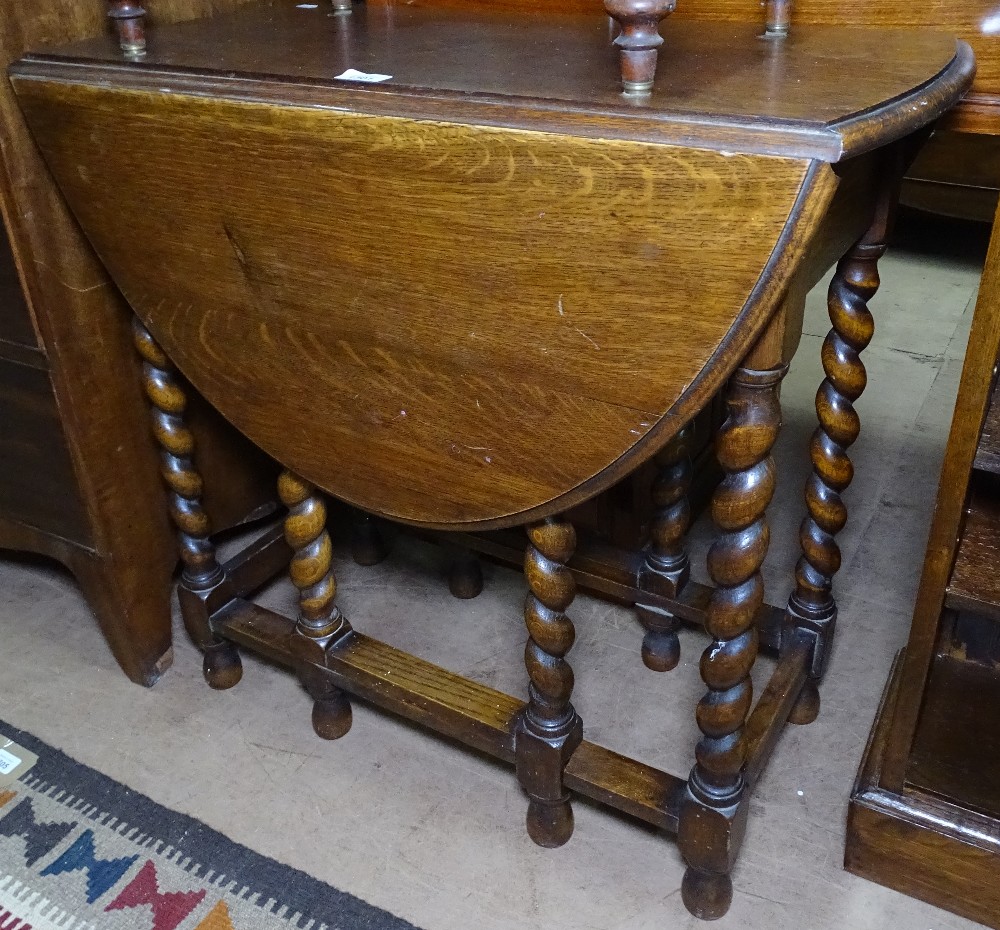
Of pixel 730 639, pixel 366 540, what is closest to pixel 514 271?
pixel 730 639

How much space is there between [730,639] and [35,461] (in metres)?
0.96

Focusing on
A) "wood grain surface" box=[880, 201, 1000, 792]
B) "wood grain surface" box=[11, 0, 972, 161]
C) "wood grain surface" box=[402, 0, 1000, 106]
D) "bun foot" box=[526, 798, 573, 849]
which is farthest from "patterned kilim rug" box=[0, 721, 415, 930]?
"wood grain surface" box=[402, 0, 1000, 106]

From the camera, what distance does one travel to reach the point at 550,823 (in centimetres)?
122

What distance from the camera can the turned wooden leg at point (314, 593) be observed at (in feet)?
4.23

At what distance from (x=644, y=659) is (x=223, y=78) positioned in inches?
38.7

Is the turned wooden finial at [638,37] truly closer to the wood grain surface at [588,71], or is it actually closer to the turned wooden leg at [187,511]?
the wood grain surface at [588,71]

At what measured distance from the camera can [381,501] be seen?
110 cm

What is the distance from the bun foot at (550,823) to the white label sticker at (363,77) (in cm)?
82

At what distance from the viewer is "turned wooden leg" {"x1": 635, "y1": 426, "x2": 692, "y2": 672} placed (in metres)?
1.38

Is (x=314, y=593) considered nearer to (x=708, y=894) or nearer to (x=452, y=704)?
(x=452, y=704)

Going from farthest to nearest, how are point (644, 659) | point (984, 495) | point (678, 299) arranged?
point (644, 659) → point (984, 495) → point (678, 299)

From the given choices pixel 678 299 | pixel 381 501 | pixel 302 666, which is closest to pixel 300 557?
pixel 302 666

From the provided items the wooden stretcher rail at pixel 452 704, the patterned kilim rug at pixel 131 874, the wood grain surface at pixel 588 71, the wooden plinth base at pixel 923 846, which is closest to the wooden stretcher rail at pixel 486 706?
the wooden stretcher rail at pixel 452 704

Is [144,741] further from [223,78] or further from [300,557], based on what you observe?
[223,78]
